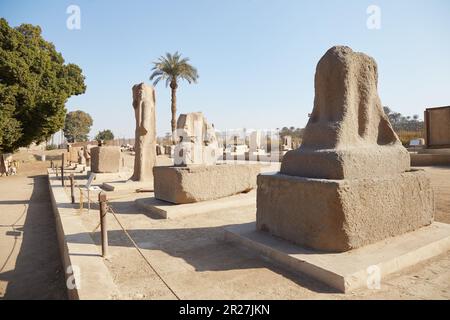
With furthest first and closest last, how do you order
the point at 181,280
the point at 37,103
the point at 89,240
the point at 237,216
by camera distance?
the point at 37,103
the point at 237,216
the point at 89,240
the point at 181,280

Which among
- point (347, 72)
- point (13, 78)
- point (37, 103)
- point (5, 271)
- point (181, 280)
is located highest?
point (13, 78)

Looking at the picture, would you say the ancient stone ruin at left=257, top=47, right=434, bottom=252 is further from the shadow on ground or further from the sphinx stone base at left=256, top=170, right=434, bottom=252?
the shadow on ground

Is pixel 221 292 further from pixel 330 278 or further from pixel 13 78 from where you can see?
pixel 13 78

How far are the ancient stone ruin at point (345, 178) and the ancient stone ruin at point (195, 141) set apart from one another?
9.76 ft

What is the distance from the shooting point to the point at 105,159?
11.3m

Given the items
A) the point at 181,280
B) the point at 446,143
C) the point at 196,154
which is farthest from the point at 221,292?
the point at 446,143

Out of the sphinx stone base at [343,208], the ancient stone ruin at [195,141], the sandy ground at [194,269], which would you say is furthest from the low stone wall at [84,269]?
the ancient stone ruin at [195,141]

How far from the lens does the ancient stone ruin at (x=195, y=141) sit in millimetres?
6333

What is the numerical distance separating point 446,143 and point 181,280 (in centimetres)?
1495

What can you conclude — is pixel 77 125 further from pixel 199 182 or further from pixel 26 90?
pixel 199 182

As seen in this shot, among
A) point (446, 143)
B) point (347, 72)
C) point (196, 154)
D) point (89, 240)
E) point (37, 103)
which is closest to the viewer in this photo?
point (347, 72)

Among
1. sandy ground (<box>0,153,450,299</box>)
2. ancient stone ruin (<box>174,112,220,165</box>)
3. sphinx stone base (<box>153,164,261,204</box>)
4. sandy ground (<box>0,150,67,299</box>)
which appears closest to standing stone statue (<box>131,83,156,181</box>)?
ancient stone ruin (<box>174,112,220,165</box>)

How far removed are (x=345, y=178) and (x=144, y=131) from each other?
23.6ft

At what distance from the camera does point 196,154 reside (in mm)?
6508
